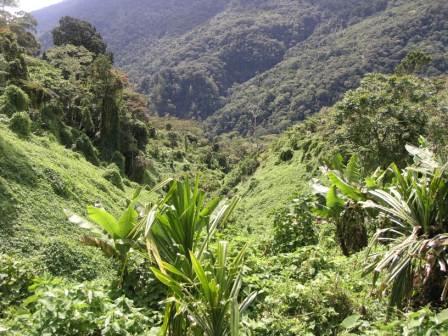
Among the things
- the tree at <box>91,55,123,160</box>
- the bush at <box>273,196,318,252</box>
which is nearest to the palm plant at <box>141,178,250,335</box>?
the bush at <box>273,196,318,252</box>

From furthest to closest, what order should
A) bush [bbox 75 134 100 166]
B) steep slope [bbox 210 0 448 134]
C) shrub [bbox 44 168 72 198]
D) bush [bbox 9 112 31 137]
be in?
steep slope [bbox 210 0 448 134], bush [bbox 75 134 100 166], bush [bbox 9 112 31 137], shrub [bbox 44 168 72 198]

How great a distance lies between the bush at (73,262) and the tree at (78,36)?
107 feet

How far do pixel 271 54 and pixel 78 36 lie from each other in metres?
115

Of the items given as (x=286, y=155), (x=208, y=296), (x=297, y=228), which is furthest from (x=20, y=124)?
(x=286, y=155)

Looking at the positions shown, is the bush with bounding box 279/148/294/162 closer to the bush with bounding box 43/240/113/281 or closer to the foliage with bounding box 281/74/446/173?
the foliage with bounding box 281/74/446/173

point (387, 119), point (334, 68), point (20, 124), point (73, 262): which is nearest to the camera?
point (73, 262)

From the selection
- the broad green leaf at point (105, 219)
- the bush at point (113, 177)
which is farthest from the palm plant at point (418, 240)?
the bush at point (113, 177)

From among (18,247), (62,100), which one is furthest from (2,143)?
(62,100)

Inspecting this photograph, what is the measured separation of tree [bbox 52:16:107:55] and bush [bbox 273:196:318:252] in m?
34.4

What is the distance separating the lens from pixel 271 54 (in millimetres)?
145125

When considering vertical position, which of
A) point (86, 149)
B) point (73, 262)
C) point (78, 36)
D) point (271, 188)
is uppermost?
point (78, 36)

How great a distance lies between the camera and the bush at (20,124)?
14.0 metres

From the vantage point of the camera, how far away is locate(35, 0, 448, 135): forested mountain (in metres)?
89.2

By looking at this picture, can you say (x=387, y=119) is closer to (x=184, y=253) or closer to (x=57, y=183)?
(x=57, y=183)
